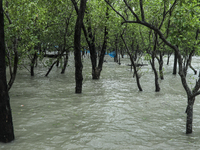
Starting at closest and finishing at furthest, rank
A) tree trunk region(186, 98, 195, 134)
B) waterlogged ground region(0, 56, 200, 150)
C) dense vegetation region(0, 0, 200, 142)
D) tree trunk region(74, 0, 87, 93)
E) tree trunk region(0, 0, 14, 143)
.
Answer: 1. tree trunk region(0, 0, 14, 143)
2. waterlogged ground region(0, 56, 200, 150)
3. tree trunk region(186, 98, 195, 134)
4. dense vegetation region(0, 0, 200, 142)
5. tree trunk region(74, 0, 87, 93)

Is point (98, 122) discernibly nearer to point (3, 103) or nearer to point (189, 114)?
point (189, 114)

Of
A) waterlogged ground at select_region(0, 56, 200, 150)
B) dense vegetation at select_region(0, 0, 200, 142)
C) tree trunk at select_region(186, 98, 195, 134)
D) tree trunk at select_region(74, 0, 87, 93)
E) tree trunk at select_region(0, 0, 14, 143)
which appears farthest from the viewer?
tree trunk at select_region(74, 0, 87, 93)

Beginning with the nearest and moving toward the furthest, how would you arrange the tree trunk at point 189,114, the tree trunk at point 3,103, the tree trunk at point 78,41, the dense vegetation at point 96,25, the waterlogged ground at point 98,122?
the tree trunk at point 3,103
the waterlogged ground at point 98,122
the tree trunk at point 189,114
the dense vegetation at point 96,25
the tree trunk at point 78,41

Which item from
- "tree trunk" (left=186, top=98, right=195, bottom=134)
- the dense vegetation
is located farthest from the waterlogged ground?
the dense vegetation

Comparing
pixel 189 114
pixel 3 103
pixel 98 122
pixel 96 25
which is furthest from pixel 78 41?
pixel 189 114

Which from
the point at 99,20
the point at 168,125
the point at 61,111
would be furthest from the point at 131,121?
the point at 99,20

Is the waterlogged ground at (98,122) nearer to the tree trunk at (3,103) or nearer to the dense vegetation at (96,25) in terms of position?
the tree trunk at (3,103)

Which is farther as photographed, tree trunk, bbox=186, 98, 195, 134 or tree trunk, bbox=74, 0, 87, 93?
tree trunk, bbox=74, 0, 87, 93

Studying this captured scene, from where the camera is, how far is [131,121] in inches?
345

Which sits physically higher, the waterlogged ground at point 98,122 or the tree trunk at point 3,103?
the tree trunk at point 3,103

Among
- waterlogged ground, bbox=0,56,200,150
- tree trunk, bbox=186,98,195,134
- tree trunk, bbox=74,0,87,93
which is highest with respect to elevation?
tree trunk, bbox=74,0,87,93

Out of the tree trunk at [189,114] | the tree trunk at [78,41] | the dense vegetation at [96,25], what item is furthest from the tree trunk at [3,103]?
the tree trunk at [78,41]

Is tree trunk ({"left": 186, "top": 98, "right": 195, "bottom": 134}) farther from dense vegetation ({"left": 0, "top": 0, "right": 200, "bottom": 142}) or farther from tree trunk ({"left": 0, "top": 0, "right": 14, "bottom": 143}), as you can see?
tree trunk ({"left": 0, "top": 0, "right": 14, "bottom": 143})

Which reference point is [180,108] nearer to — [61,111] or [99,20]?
[61,111]
